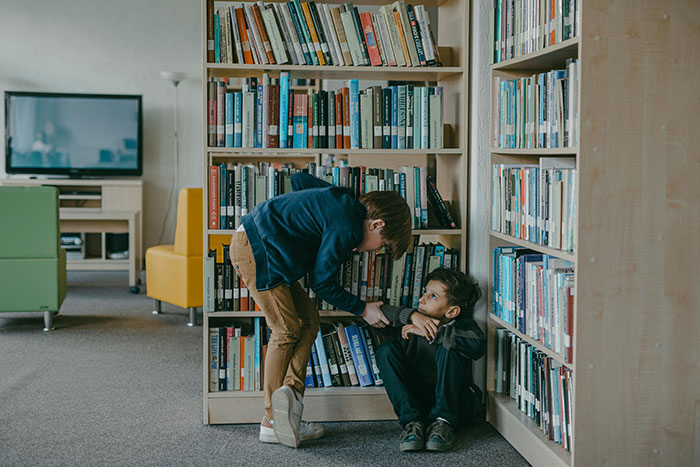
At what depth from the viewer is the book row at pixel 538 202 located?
2.39 m

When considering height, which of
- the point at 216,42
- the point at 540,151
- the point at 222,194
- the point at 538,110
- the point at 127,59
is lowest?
the point at 222,194

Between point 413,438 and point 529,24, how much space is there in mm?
1489

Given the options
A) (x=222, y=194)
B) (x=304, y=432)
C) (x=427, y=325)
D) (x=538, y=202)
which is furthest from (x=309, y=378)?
(x=538, y=202)

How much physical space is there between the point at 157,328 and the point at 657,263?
332cm

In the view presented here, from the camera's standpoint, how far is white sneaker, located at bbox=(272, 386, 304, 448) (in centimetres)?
278

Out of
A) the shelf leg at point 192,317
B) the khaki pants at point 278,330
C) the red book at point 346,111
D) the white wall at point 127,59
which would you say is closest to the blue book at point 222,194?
the khaki pants at point 278,330

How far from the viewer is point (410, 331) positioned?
2.96 metres

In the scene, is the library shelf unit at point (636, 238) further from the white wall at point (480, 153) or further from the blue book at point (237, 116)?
the blue book at point (237, 116)

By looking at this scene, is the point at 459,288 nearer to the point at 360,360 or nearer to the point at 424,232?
the point at 424,232

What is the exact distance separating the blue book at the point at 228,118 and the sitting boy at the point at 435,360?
881 mm

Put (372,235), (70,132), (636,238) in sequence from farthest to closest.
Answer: (70,132), (372,235), (636,238)

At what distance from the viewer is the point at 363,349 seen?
3.16 m

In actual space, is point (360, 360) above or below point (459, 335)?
below

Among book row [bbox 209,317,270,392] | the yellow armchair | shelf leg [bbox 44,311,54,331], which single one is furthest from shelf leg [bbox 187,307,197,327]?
book row [bbox 209,317,270,392]
